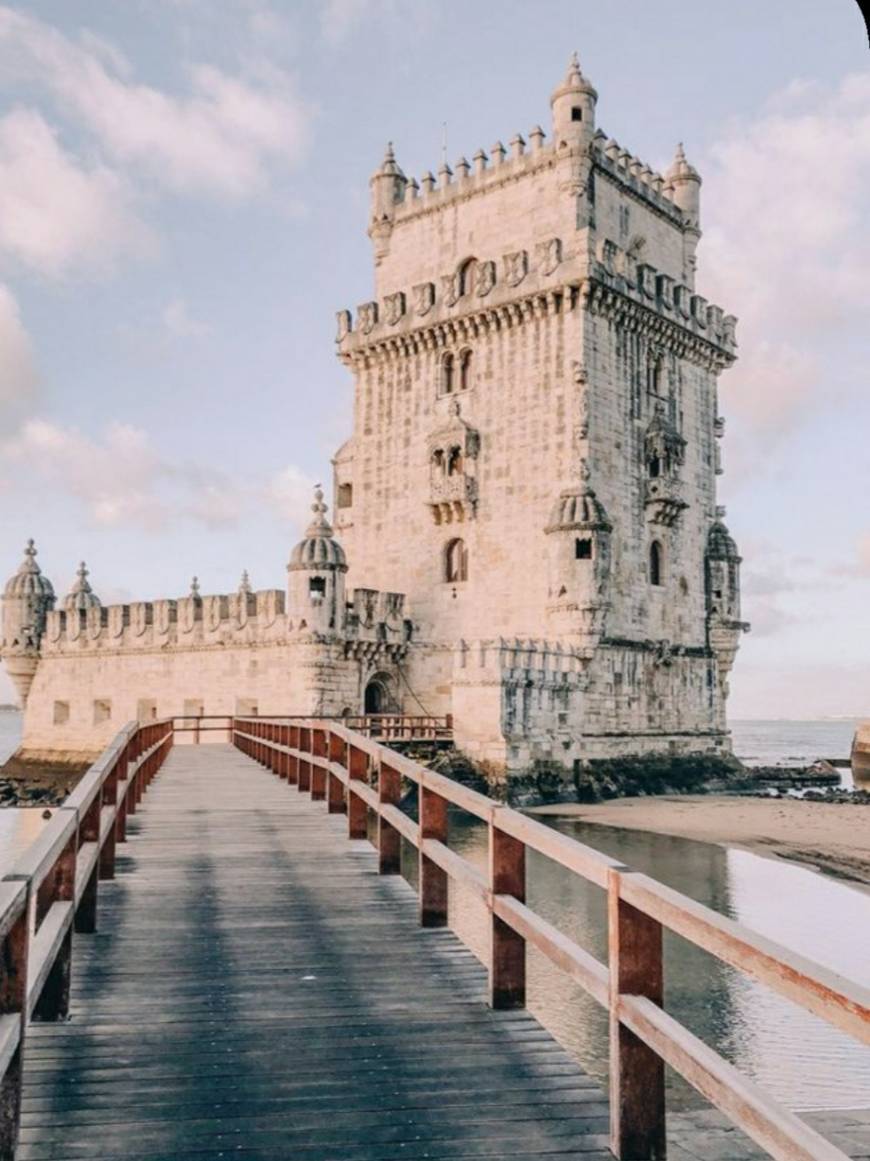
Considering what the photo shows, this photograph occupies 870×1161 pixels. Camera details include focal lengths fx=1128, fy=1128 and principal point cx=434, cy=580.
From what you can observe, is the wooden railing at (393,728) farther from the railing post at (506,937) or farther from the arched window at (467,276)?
the railing post at (506,937)

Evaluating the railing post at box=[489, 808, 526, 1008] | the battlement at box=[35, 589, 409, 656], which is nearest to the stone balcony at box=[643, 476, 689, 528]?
the battlement at box=[35, 589, 409, 656]

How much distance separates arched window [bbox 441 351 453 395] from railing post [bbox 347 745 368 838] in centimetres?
2671

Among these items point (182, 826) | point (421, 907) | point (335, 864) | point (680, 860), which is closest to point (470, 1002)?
point (421, 907)

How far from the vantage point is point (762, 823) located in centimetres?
2914

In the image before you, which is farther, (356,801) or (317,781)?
(317,781)

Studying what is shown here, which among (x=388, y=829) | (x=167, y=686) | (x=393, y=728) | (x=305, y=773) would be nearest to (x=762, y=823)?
(x=393, y=728)

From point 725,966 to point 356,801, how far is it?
5207 millimetres

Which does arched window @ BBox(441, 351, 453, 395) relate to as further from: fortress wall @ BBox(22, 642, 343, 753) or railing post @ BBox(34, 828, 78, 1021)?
railing post @ BBox(34, 828, 78, 1021)

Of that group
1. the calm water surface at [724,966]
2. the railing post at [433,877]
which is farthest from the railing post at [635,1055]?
the calm water surface at [724,966]

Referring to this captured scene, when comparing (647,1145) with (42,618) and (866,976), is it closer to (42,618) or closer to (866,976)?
(866,976)

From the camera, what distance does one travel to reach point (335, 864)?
32.2 feet

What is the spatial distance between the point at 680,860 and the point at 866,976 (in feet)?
32.5

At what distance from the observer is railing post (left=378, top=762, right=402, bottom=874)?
30.3 ft

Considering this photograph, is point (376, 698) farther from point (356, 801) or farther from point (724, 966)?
point (356, 801)
